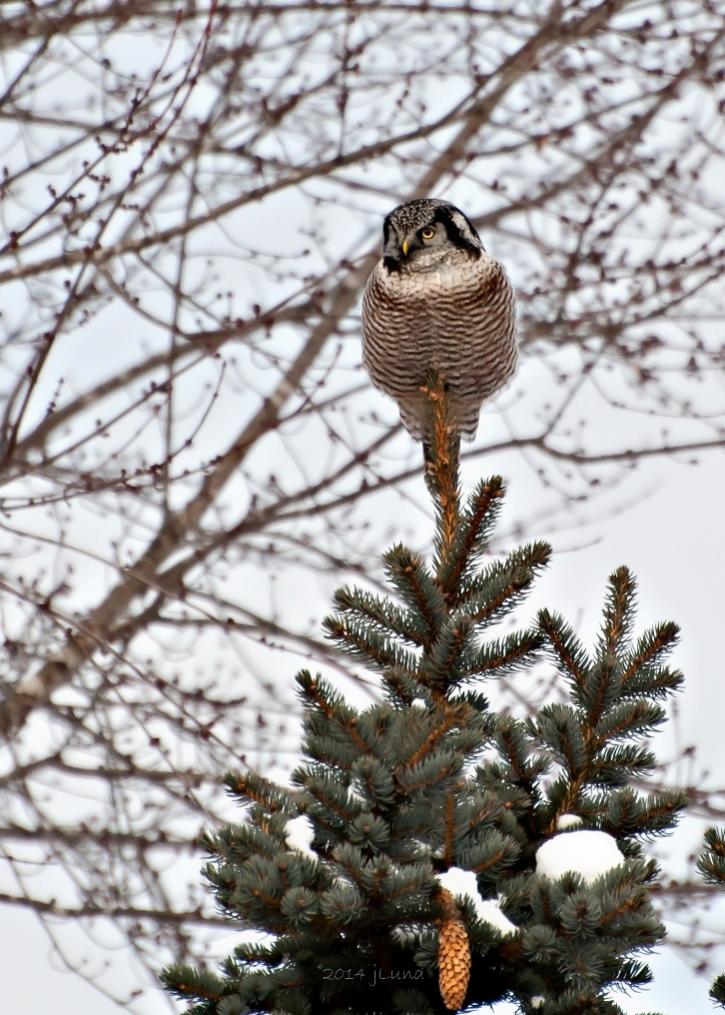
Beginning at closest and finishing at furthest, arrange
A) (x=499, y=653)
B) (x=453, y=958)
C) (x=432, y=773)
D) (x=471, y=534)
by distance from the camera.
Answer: (x=453, y=958), (x=432, y=773), (x=499, y=653), (x=471, y=534)

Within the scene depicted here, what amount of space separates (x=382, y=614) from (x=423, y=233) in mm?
3024

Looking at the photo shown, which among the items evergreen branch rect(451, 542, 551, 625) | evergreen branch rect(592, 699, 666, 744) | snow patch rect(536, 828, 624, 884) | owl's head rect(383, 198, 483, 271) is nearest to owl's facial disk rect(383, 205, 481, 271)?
owl's head rect(383, 198, 483, 271)

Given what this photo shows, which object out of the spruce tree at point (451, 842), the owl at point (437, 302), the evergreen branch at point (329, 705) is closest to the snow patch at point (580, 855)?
the spruce tree at point (451, 842)

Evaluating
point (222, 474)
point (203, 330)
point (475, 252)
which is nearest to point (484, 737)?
point (475, 252)

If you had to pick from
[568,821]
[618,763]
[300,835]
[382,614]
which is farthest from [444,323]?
[300,835]

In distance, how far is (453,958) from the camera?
1.82 meters

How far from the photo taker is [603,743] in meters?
2.22

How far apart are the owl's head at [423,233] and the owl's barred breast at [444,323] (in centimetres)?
5

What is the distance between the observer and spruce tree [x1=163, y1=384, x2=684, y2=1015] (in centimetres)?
187

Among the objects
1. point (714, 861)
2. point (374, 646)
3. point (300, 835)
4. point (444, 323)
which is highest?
point (444, 323)

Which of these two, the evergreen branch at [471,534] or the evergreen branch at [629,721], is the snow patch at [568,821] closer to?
the evergreen branch at [629,721]

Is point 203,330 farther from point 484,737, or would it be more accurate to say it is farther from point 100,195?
point 484,737

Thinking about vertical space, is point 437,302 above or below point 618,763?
above

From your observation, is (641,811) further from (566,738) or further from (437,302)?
(437,302)
